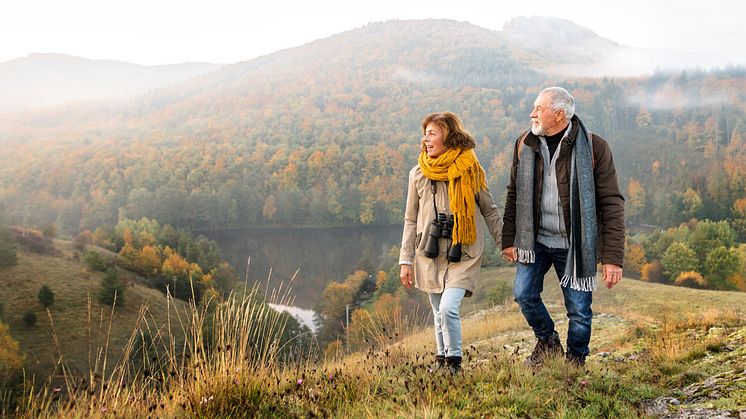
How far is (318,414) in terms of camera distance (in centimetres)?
284

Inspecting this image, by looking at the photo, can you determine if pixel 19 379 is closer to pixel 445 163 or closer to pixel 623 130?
pixel 445 163

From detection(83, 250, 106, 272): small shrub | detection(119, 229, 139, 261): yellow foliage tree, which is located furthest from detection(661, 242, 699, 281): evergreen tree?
detection(119, 229, 139, 261): yellow foliage tree

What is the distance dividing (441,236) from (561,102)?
116 cm

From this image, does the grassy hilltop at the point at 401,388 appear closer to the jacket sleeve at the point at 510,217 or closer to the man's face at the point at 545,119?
the jacket sleeve at the point at 510,217

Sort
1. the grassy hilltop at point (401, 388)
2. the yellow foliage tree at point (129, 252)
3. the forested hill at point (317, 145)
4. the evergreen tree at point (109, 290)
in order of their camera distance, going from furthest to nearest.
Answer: the forested hill at point (317, 145), the yellow foliage tree at point (129, 252), the evergreen tree at point (109, 290), the grassy hilltop at point (401, 388)

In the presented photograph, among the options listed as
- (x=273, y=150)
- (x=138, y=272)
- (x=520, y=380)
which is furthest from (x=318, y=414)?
(x=273, y=150)

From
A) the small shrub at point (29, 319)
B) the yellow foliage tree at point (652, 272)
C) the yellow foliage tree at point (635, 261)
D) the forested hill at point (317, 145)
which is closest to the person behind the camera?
the small shrub at point (29, 319)

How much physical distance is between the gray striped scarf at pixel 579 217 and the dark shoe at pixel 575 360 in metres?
0.51

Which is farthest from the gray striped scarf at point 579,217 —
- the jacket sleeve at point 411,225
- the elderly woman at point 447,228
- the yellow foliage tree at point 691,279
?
the yellow foliage tree at point 691,279

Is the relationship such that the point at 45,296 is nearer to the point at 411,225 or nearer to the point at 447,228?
the point at 411,225

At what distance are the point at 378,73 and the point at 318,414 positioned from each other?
18335cm

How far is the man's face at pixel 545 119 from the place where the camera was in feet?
11.0

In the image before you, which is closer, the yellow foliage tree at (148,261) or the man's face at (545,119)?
the man's face at (545,119)

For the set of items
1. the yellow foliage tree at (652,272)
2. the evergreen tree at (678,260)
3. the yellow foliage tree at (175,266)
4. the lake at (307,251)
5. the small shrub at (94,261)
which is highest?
the small shrub at (94,261)
